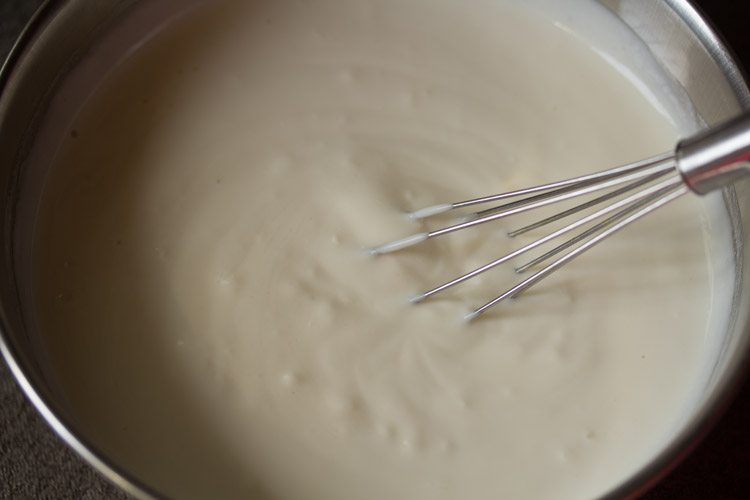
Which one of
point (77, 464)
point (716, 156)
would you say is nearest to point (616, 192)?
point (716, 156)

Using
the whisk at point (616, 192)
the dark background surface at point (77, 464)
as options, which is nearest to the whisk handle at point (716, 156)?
the whisk at point (616, 192)

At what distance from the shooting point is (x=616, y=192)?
93 cm

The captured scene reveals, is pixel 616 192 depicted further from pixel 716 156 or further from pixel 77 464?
pixel 77 464

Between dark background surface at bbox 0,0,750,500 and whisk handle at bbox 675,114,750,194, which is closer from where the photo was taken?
whisk handle at bbox 675,114,750,194

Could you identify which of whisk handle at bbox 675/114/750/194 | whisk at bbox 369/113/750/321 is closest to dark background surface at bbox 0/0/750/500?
whisk at bbox 369/113/750/321

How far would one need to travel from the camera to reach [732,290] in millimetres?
1142

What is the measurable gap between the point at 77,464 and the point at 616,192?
2.36 ft

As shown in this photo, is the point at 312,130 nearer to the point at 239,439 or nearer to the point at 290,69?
the point at 290,69

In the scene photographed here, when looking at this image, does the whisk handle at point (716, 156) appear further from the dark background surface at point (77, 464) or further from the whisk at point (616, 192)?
the dark background surface at point (77, 464)

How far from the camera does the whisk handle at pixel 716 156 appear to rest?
31.4 inches

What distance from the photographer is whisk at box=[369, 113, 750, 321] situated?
815 mm

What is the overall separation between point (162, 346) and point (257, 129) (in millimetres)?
322

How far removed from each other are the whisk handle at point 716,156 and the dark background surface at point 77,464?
1.42 feet

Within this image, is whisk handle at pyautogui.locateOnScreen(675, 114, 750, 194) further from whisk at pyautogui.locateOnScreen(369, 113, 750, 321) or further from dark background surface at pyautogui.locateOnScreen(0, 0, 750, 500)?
dark background surface at pyautogui.locateOnScreen(0, 0, 750, 500)
